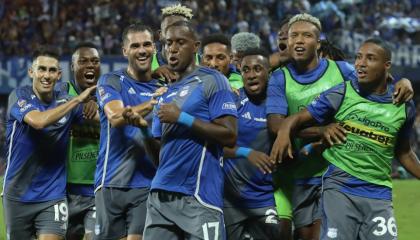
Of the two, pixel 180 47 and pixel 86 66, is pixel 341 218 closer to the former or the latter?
pixel 180 47

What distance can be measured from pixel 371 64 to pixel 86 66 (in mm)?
2956

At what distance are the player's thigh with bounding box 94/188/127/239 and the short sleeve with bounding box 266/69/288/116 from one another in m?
1.53

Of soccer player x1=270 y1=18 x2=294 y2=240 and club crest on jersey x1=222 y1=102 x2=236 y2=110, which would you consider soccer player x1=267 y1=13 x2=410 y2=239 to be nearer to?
soccer player x1=270 y1=18 x2=294 y2=240

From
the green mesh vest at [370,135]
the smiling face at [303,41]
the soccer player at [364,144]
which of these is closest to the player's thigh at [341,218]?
the soccer player at [364,144]

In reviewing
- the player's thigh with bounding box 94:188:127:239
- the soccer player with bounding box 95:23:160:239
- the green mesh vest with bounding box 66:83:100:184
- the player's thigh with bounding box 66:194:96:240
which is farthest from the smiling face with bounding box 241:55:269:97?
the player's thigh with bounding box 66:194:96:240

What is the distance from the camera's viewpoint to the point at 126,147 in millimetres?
7855

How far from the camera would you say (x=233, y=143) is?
21.8 feet

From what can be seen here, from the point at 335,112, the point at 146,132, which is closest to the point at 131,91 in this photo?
the point at 146,132

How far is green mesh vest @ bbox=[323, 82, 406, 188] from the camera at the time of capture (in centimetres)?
750

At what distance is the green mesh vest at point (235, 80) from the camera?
28.5 ft

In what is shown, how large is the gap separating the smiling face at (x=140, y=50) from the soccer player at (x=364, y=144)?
1.37 meters

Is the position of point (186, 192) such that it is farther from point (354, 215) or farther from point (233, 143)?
point (354, 215)

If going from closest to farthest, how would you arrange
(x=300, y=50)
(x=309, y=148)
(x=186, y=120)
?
(x=186, y=120) < (x=309, y=148) < (x=300, y=50)

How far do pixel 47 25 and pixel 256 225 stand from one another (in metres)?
18.0
